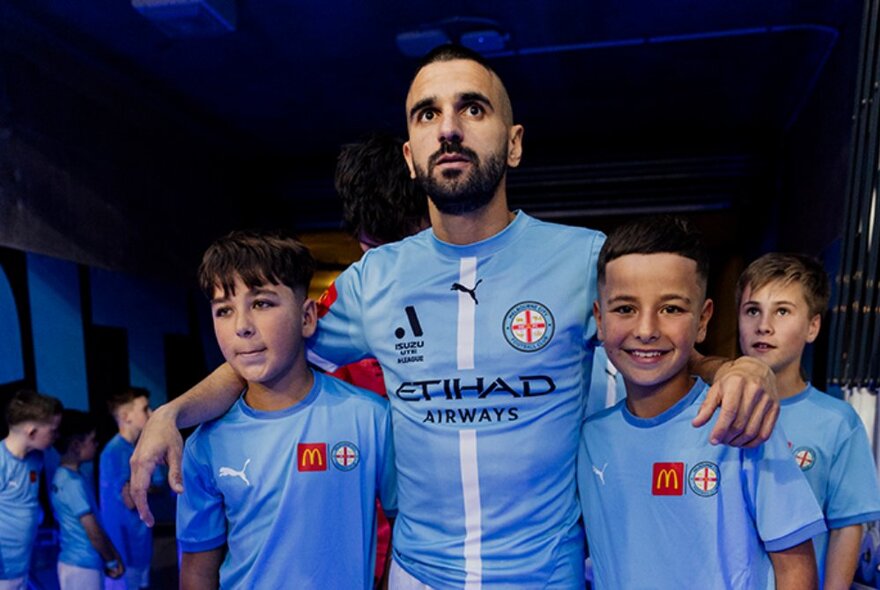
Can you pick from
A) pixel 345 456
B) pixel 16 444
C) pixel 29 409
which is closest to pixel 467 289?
pixel 345 456

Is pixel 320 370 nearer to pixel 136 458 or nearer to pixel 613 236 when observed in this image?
pixel 136 458

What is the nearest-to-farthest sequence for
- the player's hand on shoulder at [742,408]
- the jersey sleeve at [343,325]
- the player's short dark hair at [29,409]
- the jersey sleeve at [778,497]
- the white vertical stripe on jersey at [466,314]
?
the player's hand on shoulder at [742,408] < the jersey sleeve at [778,497] < the white vertical stripe on jersey at [466,314] < the jersey sleeve at [343,325] < the player's short dark hair at [29,409]

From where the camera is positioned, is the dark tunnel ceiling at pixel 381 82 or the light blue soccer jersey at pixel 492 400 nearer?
the light blue soccer jersey at pixel 492 400

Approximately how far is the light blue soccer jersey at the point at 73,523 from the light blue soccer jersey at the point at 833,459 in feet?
12.7

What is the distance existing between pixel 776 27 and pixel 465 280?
4011mm

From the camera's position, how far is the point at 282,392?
1816mm

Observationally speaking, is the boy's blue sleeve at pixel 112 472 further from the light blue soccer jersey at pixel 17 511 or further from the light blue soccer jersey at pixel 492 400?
the light blue soccer jersey at pixel 492 400

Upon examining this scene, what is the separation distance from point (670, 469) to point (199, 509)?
113cm

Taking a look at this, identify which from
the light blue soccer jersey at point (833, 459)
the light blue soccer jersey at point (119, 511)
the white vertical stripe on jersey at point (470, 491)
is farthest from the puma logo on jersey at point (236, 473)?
the light blue soccer jersey at point (119, 511)

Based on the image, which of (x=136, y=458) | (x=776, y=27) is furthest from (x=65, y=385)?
(x=776, y=27)

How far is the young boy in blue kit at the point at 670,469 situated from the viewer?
4.74ft

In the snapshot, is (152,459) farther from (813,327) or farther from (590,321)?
(813,327)

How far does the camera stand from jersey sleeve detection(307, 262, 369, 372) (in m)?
1.84

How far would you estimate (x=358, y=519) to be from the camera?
1.73m
